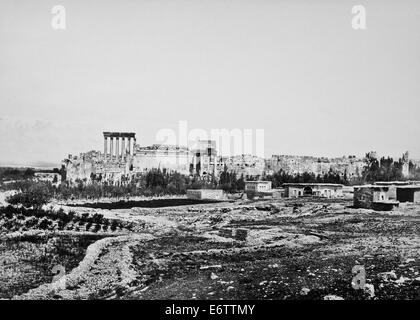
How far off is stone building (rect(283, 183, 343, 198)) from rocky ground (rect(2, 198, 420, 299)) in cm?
432

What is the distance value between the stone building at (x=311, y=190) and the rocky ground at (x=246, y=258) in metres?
4.32

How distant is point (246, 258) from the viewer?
18.0ft

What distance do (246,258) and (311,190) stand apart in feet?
24.4

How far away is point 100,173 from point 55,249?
19.2 feet

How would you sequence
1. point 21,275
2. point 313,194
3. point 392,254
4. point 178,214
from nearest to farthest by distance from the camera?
point 21,275, point 392,254, point 178,214, point 313,194

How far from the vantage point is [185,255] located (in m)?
5.52

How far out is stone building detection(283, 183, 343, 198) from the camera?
12273 millimetres

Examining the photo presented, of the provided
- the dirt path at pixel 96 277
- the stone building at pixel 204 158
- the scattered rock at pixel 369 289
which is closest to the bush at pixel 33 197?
the dirt path at pixel 96 277

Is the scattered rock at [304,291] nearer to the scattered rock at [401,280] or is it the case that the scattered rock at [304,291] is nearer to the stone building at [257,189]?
the scattered rock at [401,280]

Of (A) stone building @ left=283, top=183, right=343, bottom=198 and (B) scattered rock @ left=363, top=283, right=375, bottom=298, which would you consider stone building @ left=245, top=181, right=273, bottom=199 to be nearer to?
(A) stone building @ left=283, top=183, right=343, bottom=198

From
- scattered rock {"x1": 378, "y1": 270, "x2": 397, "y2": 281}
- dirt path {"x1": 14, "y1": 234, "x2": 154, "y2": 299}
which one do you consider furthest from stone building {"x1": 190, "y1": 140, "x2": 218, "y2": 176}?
scattered rock {"x1": 378, "y1": 270, "x2": 397, "y2": 281}
